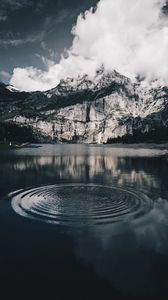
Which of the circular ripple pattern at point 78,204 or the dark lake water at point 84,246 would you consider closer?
the dark lake water at point 84,246

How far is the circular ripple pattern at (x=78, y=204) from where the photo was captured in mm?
29562

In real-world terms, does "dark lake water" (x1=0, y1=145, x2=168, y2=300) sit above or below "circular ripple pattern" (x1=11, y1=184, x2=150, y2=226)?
below

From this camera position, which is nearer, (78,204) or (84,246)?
(84,246)

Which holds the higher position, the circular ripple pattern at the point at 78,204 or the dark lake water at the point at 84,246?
the circular ripple pattern at the point at 78,204


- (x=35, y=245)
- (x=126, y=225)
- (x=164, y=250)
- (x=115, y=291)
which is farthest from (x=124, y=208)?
(x=115, y=291)

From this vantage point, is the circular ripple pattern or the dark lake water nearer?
the dark lake water

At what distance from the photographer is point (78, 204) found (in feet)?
117

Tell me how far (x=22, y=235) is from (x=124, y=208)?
13742 millimetres

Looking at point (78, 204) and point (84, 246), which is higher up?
point (78, 204)

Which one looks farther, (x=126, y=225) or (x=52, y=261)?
(x=126, y=225)

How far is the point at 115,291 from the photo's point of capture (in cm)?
1559

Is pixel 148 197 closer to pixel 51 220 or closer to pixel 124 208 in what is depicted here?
pixel 124 208

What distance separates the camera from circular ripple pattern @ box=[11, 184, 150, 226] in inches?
1164

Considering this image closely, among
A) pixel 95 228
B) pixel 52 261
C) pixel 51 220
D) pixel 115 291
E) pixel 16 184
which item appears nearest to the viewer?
pixel 115 291
